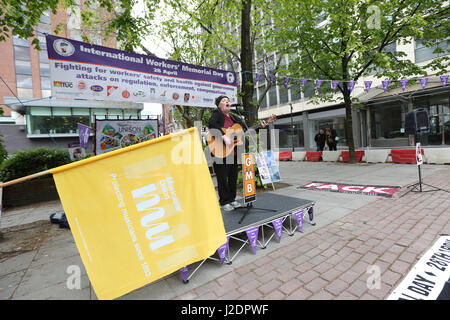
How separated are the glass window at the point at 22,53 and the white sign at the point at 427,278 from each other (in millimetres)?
46440

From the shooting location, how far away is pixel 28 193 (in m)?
7.88

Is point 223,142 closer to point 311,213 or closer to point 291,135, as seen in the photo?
point 311,213

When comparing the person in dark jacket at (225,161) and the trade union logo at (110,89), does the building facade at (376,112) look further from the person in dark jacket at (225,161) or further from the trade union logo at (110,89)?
the trade union logo at (110,89)

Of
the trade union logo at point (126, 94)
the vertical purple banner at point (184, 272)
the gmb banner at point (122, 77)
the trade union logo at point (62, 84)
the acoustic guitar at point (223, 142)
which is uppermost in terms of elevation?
the gmb banner at point (122, 77)

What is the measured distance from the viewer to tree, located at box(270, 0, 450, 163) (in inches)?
326

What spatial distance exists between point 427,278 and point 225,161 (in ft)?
8.97

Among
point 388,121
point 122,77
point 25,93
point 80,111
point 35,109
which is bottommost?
point 388,121

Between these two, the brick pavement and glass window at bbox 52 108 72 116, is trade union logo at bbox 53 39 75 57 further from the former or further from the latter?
glass window at bbox 52 108 72 116

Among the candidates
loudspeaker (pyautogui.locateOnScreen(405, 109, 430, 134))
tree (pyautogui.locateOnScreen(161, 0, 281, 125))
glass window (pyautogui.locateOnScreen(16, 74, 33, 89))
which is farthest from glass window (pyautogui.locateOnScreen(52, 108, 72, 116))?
loudspeaker (pyautogui.locateOnScreen(405, 109, 430, 134))

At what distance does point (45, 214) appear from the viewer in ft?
20.4

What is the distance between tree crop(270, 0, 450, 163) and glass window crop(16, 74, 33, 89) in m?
38.7

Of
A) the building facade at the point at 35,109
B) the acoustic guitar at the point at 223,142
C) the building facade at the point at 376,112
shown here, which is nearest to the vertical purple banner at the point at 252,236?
the acoustic guitar at the point at 223,142

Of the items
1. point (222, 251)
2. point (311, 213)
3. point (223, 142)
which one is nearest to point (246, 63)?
point (223, 142)

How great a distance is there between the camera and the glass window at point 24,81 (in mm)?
31673
